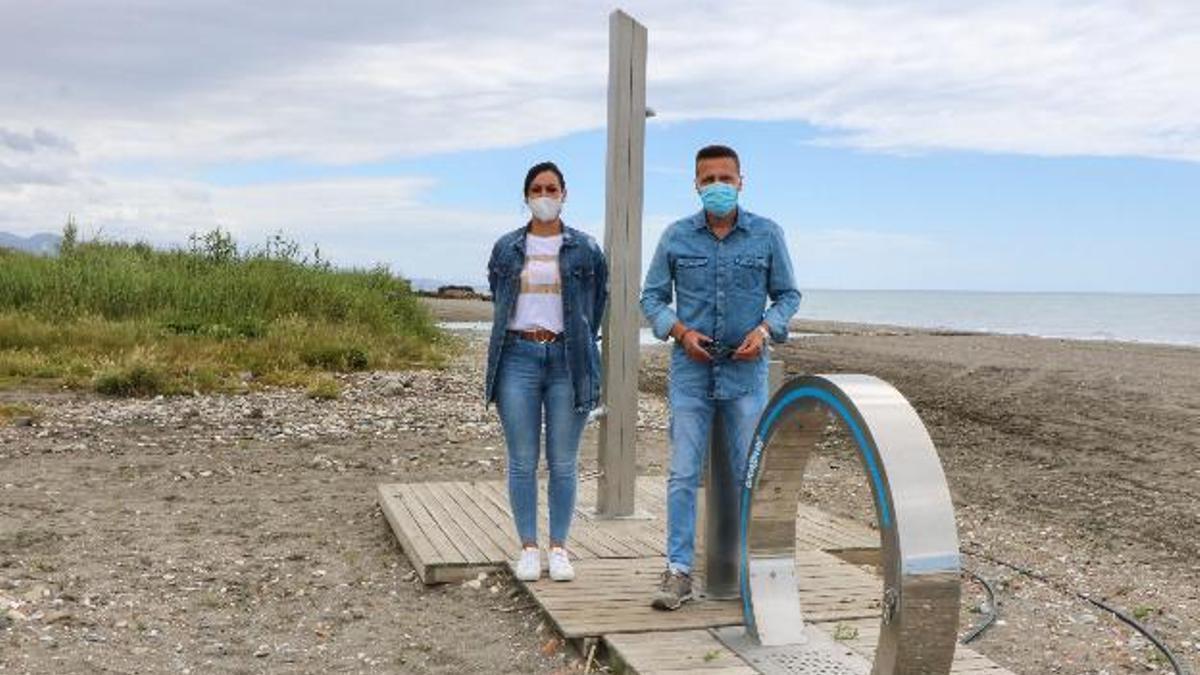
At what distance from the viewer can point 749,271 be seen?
18.5 ft

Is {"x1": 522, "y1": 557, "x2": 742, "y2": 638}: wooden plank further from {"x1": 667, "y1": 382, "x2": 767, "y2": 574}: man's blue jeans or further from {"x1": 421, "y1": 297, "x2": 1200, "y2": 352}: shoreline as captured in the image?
{"x1": 421, "y1": 297, "x2": 1200, "y2": 352}: shoreline

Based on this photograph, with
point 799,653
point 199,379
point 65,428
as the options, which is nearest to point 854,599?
point 799,653

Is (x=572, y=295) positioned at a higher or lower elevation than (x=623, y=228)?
lower

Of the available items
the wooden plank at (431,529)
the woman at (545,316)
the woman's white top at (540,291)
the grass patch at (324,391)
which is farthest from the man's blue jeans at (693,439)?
the grass patch at (324,391)

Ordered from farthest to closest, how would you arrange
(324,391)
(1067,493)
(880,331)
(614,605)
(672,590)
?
(880,331) → (324,391) → (1067,493) → (614,605) → (672,590)

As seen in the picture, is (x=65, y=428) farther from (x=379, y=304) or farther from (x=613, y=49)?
(x=379, y=304)

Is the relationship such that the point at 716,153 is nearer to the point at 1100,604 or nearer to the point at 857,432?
the point at 857,432

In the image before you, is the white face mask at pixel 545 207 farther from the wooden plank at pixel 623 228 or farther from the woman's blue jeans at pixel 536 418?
the wooden plank at pixel 623 228

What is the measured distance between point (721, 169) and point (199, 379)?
42.4 feet

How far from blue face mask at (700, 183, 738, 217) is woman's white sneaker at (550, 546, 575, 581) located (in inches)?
80.8

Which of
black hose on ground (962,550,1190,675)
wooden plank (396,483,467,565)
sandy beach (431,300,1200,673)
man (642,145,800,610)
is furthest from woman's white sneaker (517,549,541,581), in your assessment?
black hose on ground (962,550,1190,675)

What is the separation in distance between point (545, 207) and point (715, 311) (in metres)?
1.05

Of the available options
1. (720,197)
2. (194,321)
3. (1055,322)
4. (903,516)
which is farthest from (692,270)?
(1055,322)

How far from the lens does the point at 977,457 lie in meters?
13.2
